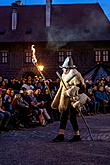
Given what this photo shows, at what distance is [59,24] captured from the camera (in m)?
48.3

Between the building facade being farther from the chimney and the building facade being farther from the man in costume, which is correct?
the man in costume

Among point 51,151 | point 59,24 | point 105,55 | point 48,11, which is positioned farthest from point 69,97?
point 48,11

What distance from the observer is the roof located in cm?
4716

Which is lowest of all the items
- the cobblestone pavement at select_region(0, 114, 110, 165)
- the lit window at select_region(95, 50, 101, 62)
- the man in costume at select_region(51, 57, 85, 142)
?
the cobblestone pavement at select_region(0, 114, 110, 165)

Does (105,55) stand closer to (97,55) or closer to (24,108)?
(97,55)

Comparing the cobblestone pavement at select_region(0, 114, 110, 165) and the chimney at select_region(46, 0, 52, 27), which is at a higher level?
the chimney at select_region(46, 0, 52, 27)

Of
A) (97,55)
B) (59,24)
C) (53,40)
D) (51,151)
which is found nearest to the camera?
(51,151)

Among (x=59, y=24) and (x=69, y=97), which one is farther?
(x=59, y=24)

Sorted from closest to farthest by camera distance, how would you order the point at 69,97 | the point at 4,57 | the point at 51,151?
the point at 51,151, the point at 69,97, the point at 4,57

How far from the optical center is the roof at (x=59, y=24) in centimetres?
4716

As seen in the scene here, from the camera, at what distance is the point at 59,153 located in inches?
323

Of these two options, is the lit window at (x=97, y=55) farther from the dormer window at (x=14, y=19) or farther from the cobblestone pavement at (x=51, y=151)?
the cobblestone pavement at (x=51, y=151)

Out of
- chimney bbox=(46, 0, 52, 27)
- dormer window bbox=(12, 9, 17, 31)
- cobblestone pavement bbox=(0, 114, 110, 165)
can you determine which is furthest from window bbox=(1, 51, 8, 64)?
cobblestone pavement bbox=(0, 114, 110, 165)

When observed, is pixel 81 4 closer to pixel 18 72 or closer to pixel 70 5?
pixel 70 5
